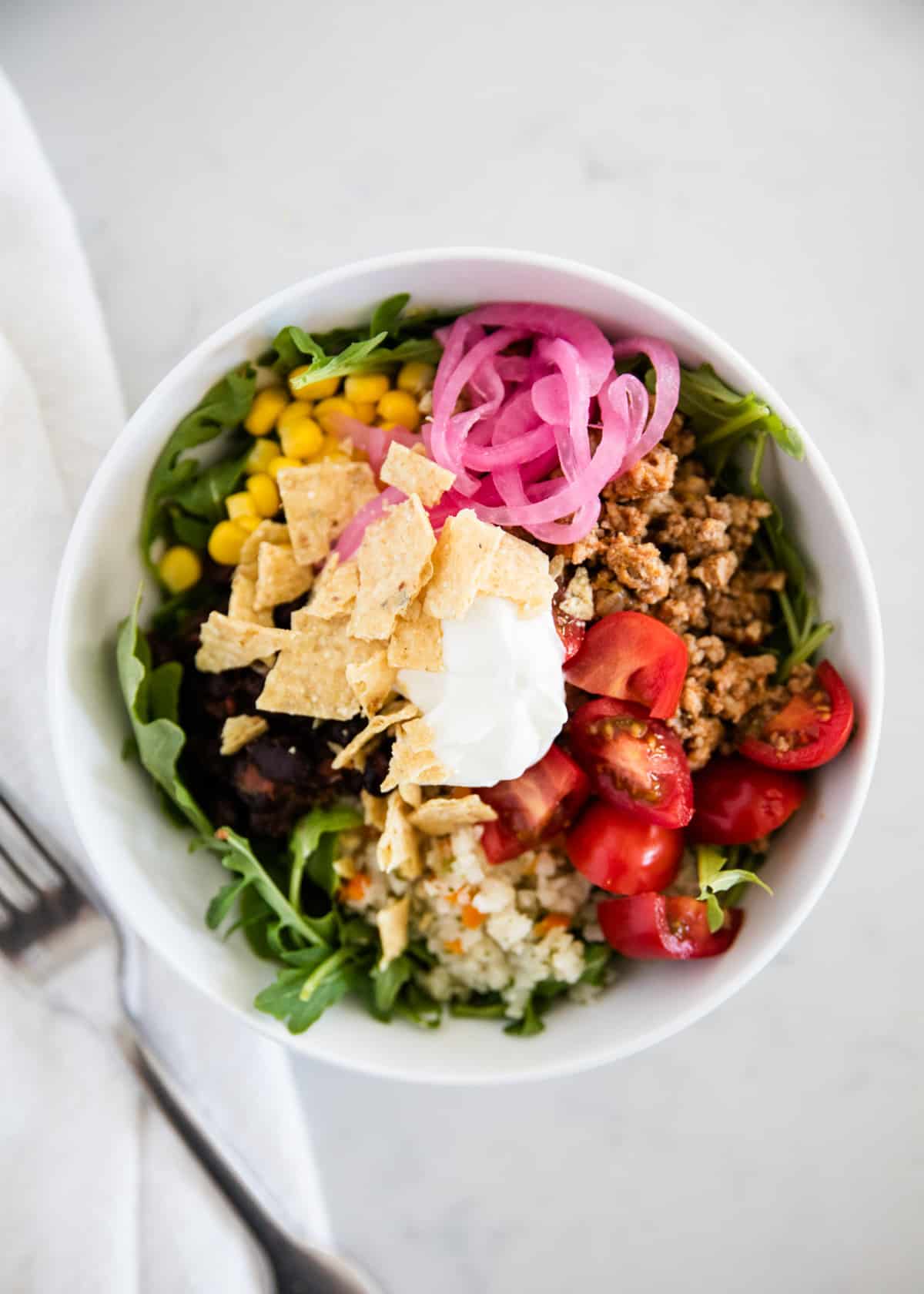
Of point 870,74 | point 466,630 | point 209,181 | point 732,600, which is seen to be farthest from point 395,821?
point 870,74

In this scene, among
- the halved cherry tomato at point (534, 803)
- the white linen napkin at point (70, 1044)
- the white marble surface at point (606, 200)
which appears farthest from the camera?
the white marble surface at point (606, 200)

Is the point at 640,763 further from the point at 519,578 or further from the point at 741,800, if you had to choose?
the point at 519,578

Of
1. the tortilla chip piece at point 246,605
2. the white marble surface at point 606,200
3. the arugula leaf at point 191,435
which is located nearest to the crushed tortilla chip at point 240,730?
the tortilla chip piece at point 246,605

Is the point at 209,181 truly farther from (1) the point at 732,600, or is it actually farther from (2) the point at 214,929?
(2) the point at 214,929

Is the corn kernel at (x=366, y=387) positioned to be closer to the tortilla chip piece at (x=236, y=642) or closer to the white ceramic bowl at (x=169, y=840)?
the white ceramic bowl at (x=169, y=840)

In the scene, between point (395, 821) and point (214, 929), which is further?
point (214, 929)

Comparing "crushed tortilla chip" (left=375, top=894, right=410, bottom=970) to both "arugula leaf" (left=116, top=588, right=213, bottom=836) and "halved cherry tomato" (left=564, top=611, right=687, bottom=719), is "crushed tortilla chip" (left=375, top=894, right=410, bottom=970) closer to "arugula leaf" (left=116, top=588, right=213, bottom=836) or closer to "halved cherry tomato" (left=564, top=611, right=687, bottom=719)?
"arugula leaf" (left=116, top=588, right=213, bottom=836)
